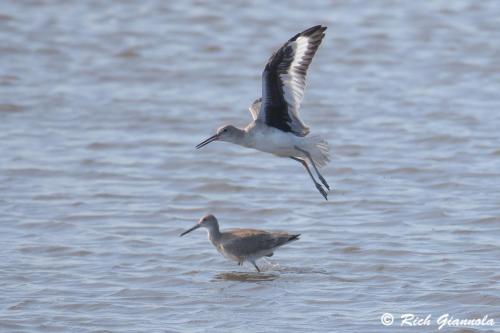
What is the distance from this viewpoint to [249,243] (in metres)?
9.47

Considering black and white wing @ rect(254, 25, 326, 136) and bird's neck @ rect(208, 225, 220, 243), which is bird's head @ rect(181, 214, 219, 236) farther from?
black and white wing @ rect(254, 25, 326, 136)

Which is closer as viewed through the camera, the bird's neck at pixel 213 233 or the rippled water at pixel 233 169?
the rippled water at pixel 233 169

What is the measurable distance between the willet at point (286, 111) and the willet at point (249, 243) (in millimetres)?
656

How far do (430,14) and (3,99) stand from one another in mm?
7605

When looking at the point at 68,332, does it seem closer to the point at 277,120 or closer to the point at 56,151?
the point at 277,120

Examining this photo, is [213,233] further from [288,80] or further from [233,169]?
[233,169]

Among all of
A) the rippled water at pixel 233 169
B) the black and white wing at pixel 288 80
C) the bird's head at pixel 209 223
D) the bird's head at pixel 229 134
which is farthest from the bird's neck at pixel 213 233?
the black and white wing at pixel 288 80

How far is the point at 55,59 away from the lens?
17031 millimetres

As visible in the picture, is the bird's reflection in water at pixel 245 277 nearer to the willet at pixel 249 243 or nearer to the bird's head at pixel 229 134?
the willet at pixel 249 243

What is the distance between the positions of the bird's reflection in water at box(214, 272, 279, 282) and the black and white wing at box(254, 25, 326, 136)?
44.4 inches

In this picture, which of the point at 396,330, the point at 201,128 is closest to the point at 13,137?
the point at 201,128

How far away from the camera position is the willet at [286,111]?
29.9 feet

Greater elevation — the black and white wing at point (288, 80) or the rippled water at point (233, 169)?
the black and white wing at point (288, 80)

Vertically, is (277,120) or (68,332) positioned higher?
(277,120)
